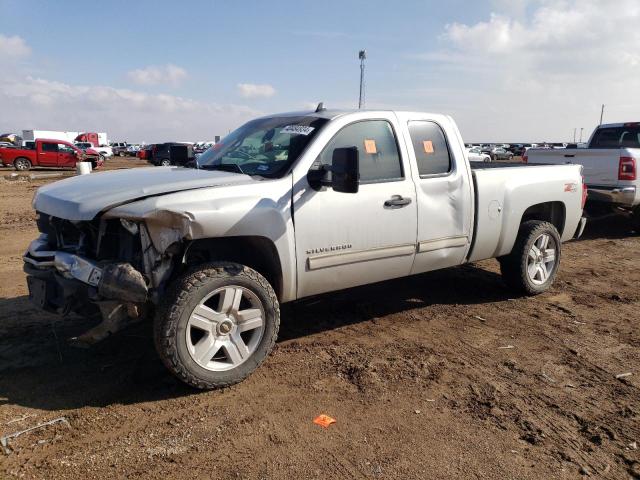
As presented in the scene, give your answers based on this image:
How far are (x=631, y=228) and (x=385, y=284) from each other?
6880mm

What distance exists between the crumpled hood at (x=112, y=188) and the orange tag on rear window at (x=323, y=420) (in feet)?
5.42

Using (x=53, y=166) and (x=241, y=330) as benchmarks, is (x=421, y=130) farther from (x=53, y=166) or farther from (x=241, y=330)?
(x=53, y=166)

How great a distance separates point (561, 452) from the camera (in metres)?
2.85

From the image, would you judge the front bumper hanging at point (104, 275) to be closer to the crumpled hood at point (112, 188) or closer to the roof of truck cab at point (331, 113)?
the crumpled hood at point (112, 188)

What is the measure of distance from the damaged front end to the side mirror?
1.17m

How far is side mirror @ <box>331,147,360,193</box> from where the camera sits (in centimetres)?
347

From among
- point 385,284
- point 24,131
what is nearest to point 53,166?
point 385,284

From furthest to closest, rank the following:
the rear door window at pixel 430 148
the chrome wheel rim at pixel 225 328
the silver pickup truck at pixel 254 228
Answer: the rear door window at pixel 430 148
the chrome wheel rim at pixel 225 328
the silver pickup truck at pixel 254 228

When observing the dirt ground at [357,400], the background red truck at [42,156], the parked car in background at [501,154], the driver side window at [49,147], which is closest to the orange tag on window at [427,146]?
the dirt ground at [357,400]

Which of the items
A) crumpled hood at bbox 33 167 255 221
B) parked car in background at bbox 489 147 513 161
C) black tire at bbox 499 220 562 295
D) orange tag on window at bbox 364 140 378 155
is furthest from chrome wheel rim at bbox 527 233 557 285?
parked car in background at bbox 489 147 513 161

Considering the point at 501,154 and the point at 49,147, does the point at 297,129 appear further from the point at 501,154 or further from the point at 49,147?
the point at 501,154

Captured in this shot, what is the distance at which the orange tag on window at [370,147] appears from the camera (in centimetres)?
418

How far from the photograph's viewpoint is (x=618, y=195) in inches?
342

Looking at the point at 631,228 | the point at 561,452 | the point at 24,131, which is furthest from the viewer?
the point at 24,131
